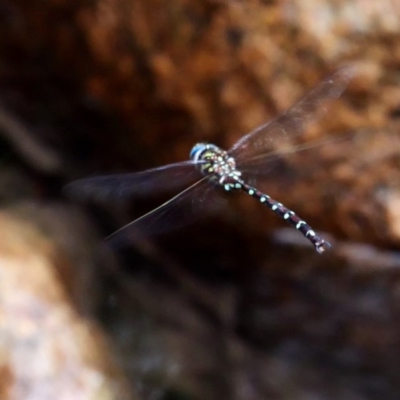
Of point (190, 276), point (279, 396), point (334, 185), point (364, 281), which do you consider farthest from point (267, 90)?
point (279, 396)

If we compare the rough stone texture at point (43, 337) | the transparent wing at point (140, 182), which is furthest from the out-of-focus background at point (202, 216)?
the transparent wing at point (140, 182)

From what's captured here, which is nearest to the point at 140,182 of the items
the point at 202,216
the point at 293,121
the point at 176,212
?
the point at 176,212

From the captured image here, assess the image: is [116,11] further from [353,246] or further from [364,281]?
[364,281]

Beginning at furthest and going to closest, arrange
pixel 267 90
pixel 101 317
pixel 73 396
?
pixel 101 317
pixel 267 90
pixel 73 396

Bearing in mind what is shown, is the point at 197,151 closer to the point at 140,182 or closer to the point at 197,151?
the point at 197,151

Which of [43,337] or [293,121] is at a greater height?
[293,121]

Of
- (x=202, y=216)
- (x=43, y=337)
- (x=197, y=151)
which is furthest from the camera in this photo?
(x=202, y=216)
